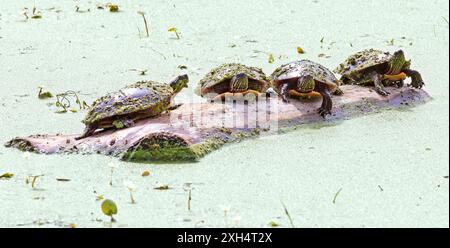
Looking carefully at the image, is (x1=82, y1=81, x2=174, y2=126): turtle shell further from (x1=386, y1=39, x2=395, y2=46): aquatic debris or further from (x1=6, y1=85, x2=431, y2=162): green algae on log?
(x1=386, y1=39, x2=395, y2=46): aquatic debris

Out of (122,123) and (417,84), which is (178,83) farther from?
(417,84)

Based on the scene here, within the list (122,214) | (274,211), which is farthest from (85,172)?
(274,211)

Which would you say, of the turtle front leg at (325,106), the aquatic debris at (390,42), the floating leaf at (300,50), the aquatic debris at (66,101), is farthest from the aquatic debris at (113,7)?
the turtle front leg at (325,106)

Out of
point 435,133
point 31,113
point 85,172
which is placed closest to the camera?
point 85,172

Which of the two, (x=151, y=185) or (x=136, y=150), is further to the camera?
(x=136, y=150)

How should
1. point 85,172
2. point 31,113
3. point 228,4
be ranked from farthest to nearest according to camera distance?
point 228,4
point 31,113
point 85,172

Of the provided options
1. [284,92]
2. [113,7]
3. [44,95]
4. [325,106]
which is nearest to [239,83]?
[284,92]

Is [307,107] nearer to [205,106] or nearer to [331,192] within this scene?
[205,106]
